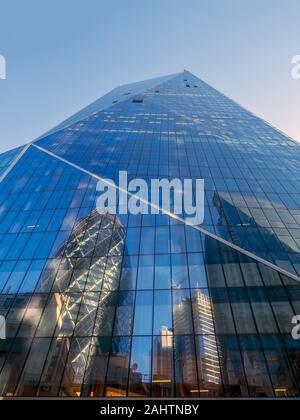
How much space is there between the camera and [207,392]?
45.7 ft

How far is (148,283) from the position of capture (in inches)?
784

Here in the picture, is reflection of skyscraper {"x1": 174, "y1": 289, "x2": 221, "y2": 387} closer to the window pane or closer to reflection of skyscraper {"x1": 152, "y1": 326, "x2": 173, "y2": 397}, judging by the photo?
reflection of skyscraper {"x1": 152, "y1": 326, "x2": 173, "y2": 397}

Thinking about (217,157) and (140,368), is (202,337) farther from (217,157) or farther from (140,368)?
(217,157)

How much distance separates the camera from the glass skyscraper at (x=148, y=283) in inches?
586

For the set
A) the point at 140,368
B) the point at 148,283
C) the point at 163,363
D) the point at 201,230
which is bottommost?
the point at 140,368

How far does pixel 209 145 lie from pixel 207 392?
115 feet

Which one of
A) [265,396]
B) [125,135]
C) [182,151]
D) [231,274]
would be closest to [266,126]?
[182,151]

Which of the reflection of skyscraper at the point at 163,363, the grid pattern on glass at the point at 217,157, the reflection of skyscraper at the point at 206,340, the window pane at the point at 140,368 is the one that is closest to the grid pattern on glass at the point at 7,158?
the grid pattern on glass at the point at 217,157

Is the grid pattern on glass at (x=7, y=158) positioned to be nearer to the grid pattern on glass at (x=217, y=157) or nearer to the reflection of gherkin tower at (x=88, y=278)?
the grid pattern on glass at (x=217, y=157)

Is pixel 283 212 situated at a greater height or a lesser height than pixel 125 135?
lesser

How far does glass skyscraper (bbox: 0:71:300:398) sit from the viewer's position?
48.8 feet

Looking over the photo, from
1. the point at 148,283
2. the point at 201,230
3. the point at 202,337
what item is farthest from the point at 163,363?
the point at 201,230

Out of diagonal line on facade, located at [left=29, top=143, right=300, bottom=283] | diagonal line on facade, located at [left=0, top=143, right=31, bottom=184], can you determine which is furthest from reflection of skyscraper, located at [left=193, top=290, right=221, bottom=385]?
diagonal line on facade, located at [left=0, top=143, right=31, bottom=184]
